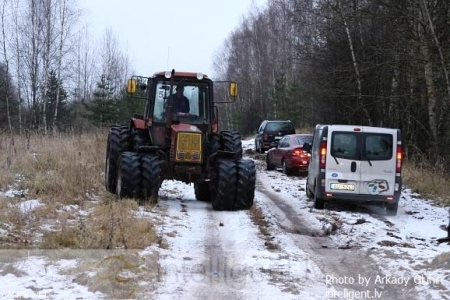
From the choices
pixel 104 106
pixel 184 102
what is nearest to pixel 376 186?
pixel 184 102

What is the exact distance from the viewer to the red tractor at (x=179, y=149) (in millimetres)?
10602

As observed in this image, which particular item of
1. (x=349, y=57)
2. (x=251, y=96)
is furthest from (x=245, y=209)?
(x=251, y=96)

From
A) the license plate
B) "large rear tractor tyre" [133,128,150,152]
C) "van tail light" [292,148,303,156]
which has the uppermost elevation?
"large rear tractor tyre" [133,128,150,152]

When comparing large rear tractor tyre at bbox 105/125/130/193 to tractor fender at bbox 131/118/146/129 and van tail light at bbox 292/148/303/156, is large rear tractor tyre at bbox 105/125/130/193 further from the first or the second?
van tail light at bbox 292/148/303/156

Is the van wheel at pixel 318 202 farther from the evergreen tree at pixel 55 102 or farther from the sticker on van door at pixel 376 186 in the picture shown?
the evergreen tree at pixel 55 102

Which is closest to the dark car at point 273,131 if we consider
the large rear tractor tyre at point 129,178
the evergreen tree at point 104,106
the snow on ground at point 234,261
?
the snow on ground at point 234,261

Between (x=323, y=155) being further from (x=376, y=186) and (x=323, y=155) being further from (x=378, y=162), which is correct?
(x=376, y=186)

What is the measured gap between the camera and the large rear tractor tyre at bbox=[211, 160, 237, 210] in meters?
10.6

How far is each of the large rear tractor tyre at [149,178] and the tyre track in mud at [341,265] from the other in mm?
2378

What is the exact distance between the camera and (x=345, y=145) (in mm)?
11195

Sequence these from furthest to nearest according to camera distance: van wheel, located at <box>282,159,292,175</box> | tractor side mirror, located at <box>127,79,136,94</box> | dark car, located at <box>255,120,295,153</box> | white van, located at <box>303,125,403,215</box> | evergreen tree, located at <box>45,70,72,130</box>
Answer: evergreen tree, located at <box>45,70,72,130</box>
dark car, located at <box>255,120,295,153</box>
van wheel, located at <box>282,159,292,175</box>
white van, located at <box>303,125,403,215</box>
tractor side mirror, located at <box>127,79,136,94</box>

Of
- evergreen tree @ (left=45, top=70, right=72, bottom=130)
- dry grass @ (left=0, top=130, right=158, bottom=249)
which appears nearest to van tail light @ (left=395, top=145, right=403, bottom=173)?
dry grass @ (left=0, top=130, right=158, bottom=249)

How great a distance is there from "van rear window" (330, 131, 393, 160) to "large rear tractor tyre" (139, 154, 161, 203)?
139 inches

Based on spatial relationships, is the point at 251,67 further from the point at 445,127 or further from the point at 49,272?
the point at 49,272
